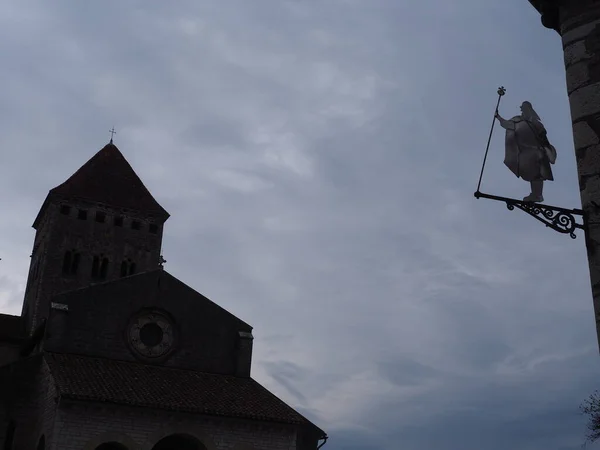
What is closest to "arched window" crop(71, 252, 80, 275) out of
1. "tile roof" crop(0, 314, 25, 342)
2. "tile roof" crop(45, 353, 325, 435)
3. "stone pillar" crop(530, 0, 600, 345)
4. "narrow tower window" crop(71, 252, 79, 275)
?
"narrow tower window" crop(71, 252, 79, 275)

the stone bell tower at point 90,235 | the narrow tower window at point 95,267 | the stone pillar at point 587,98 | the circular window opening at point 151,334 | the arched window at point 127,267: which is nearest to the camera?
the stone pillar at point 587,98

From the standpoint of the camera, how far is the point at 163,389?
23.8 m

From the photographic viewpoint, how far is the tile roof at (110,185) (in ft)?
129

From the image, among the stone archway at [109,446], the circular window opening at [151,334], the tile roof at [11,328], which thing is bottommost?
the stone archway at [109,446]

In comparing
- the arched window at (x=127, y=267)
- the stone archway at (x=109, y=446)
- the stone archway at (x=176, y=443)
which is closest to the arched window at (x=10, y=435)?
the stone archway at (x=109, y=446)

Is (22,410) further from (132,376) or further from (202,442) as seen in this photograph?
(202,442)

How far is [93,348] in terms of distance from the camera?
25.4 meters

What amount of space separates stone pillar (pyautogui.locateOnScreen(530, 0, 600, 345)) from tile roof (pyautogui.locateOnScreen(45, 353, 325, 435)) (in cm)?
1855

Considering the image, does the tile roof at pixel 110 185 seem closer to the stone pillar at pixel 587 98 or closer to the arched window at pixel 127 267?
the arched window at pixel 127 267

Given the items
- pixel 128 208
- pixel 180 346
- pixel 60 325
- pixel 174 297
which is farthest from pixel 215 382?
pixel 128 208

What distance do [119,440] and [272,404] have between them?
5.82 m

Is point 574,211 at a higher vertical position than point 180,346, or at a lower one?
lower

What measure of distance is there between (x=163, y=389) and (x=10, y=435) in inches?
226

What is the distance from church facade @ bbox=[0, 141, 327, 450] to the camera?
21.9 meters
